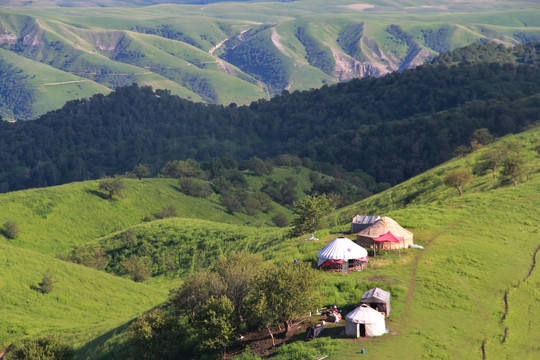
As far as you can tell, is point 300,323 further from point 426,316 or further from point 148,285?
point 148,285

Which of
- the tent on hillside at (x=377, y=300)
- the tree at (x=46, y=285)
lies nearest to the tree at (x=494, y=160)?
the tent on hillside at (x=377, y=300)

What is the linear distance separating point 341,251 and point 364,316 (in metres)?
10.3

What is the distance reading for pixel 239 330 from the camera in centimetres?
3953

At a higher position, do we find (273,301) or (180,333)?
(273,301)

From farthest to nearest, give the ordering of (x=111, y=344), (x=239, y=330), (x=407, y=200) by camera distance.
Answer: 1. (x=407, y=200)
2. (x=111, y=344)
3. (x=239, y=330)

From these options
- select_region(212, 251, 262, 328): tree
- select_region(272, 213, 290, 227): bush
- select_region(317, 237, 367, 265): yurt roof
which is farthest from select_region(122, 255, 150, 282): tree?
select_region(272, 213, 290, 227): bush

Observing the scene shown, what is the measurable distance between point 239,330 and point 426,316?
1174 centimetres

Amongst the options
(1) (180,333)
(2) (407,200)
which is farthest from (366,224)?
(2) (407,200)

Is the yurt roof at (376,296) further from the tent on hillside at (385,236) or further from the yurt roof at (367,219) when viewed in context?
the yurt roof at (367,219)

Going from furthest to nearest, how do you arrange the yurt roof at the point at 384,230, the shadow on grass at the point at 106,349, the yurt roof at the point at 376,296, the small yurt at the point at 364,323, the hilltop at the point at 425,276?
the yurt roof at the point at 384,230
the shadow on grass at the point at 106,349
the yurt roof at the point at 376,296
the hilltop at the point at 425,276
the small yurt at the point at 364,323

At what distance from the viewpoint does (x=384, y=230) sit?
49.7 m

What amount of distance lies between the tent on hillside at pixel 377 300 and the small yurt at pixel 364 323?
1808 millimetres

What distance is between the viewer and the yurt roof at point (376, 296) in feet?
123

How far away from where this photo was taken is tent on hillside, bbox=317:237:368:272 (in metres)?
45.0
